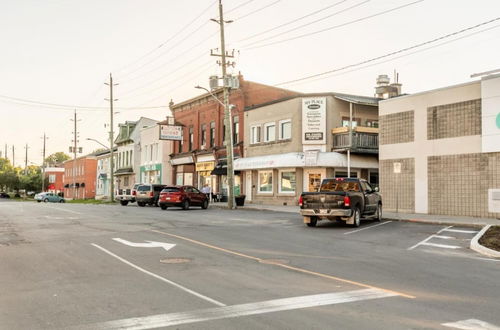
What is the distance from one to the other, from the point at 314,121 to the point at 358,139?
3.25 m

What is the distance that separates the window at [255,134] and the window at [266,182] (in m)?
2.77

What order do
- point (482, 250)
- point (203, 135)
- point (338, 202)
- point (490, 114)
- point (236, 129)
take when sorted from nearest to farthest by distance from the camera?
point (482, 250)
point (338, 202)
point (490, 114)
point (236, 129)
point (203, 135)

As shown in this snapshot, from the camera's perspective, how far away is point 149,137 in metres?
59.0

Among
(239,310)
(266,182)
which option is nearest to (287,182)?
(266,182)

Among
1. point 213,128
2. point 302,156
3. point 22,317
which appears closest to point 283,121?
point 302,156

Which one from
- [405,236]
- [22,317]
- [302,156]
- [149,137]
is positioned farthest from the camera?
[149,137]

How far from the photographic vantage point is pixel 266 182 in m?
38.0

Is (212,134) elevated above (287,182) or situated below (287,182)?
above

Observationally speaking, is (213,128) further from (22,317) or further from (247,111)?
(22,317)

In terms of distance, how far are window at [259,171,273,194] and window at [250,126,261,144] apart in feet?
9.10

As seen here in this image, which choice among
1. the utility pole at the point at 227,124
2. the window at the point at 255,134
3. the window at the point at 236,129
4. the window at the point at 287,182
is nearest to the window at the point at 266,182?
the window at the point at 287,182

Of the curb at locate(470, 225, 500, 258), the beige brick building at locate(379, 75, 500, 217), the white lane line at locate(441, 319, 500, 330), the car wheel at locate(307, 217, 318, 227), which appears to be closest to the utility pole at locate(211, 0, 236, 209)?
the beige brick building at locate(379, 75, 500, 217)

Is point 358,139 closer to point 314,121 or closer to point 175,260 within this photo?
point 314,121

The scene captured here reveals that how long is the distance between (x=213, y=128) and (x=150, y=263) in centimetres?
3669
